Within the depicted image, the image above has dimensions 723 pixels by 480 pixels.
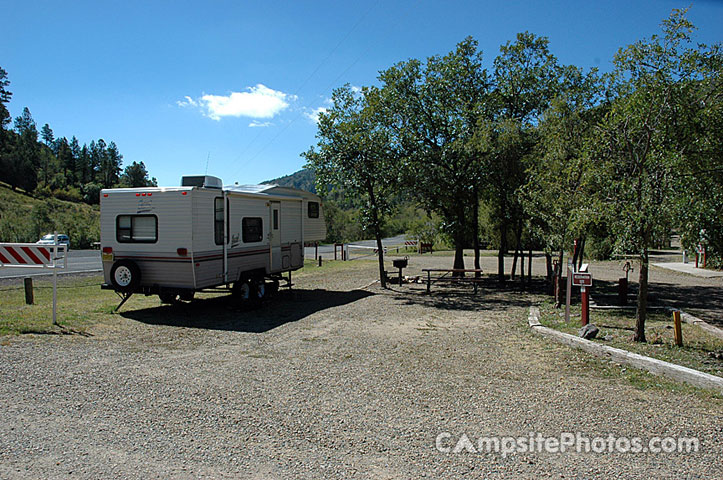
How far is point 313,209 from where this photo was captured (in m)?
14.3

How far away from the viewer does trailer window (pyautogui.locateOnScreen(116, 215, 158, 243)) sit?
957cm

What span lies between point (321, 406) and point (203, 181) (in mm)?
6972

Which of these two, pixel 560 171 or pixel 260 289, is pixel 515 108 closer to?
pixel 560 171

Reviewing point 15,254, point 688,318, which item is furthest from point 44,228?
point 688,318

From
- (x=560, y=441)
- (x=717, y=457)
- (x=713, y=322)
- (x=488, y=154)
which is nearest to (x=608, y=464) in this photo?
(x=560, y=441)

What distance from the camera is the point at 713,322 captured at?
9.19 m

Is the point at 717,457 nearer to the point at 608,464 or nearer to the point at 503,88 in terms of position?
the point at 608,464

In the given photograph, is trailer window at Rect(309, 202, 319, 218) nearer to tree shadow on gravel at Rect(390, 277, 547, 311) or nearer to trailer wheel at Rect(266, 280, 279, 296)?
trailer wheel at Rect(266, 280, 279, 296)

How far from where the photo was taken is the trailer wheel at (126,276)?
951 cm

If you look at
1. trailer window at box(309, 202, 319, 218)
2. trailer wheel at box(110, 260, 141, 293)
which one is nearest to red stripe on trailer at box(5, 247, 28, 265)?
trailer wheel at box(110, 260, 141, 293)

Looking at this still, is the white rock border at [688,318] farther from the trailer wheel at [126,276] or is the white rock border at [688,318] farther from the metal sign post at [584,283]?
the trailer wheel at [126,276]

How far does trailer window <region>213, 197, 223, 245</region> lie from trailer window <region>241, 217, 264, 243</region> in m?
0.74
